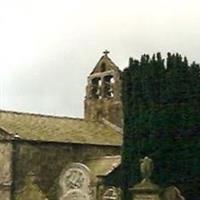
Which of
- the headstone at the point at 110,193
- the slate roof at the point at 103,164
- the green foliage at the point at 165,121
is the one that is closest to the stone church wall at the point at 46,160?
the slate roof at the point at 103,164

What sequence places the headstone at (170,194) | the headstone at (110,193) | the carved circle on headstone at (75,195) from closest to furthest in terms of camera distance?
the headstone at (170,194) < the headstone at (110,193) < the carved circle on headstone at (75,195)

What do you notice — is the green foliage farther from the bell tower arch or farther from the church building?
the bell tower arch

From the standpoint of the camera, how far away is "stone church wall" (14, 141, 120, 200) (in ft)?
156

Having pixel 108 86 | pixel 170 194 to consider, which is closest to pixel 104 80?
pixel 108 86

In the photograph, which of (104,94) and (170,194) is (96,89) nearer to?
(104,94)

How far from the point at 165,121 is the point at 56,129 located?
1193 centimetres

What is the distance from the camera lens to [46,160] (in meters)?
48.9

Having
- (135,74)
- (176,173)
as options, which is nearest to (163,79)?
(135,74)

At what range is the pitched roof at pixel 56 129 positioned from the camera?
48250mm

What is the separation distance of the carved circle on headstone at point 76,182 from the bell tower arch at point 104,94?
886 cm

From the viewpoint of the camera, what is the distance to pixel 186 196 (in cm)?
3809

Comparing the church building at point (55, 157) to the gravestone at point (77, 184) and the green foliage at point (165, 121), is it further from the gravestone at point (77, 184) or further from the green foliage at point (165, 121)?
the green foliage at point (165, 121)

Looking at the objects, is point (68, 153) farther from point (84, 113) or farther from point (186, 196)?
point (186, 196)

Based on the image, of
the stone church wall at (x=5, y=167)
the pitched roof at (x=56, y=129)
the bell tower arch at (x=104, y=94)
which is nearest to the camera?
the stone church wall at (x=5, y=167)
